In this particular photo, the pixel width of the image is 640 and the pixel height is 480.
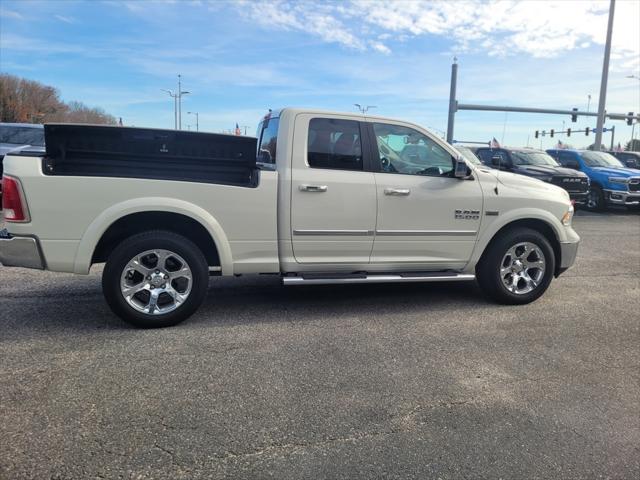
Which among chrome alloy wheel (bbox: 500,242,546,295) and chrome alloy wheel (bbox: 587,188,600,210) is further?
chrome alloy wheel (bbox: 587,188,600,210)

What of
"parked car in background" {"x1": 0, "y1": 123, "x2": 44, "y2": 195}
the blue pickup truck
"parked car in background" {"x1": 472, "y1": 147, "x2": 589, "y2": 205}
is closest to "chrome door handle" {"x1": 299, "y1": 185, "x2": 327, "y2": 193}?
"parked car in background" {"x1": 0, "y1": 123, "x2": 44, "y2": 195}

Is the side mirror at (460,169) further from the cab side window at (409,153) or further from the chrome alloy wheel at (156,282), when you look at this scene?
the chrome alloy wheel at (156,282)

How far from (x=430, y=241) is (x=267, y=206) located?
1.73m

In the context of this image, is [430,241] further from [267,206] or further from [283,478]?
[283,478]

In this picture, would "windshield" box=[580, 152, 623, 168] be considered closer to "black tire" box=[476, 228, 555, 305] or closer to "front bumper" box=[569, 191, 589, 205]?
"front bumper" box=[569, 191, 589, 205]

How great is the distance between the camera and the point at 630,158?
19938 mm

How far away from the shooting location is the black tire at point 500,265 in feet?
17.8

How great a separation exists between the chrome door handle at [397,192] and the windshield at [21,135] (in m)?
10.7

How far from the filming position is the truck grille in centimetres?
1436

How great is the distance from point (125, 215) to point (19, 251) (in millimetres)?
864

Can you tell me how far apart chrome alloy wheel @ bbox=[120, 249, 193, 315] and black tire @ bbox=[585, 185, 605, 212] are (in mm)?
14990

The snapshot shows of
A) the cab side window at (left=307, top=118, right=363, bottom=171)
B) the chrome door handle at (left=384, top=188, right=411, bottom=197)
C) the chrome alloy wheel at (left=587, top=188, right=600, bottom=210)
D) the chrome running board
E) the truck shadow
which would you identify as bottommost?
the truck shadow

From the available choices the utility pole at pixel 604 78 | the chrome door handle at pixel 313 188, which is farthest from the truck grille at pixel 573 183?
the utility pole at pixel 604 78

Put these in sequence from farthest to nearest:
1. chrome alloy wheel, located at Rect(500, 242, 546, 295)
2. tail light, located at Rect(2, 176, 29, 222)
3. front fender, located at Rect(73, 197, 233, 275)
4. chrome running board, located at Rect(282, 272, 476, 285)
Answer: chrome alloy wheel, located at Rect(500, 242, 546, 295) < chrome running board, located at Rect(282, 272, 476, 285) < front fender, located at Rect(73, 197, 233, 275) < tail light, located at Rect(2, 176, 29, 222)
